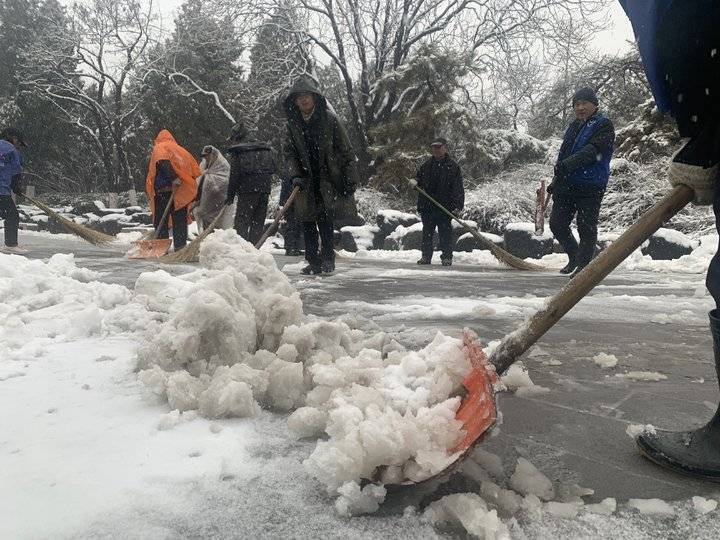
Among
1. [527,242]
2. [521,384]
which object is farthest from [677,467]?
A: [527,242]

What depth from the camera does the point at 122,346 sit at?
2215 mm

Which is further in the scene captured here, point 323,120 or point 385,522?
point 323,120

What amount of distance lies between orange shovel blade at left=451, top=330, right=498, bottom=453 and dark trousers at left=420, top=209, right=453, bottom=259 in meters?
6.18

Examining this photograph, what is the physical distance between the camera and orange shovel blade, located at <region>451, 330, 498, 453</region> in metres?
1.09

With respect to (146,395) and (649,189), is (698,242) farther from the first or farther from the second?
(146,395)

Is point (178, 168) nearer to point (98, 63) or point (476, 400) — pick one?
point (476, 400)

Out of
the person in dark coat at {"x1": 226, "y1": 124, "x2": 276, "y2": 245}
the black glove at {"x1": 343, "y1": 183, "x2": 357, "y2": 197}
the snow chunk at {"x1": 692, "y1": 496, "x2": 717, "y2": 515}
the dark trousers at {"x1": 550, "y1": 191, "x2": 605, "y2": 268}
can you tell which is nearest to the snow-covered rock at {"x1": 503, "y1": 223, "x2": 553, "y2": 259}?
the dark trousers at {"x1": 550, "y1": 191, "x2": 605, "y2": 268}

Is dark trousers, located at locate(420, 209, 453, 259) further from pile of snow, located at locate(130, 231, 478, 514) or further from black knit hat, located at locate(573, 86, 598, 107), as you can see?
pile of snow, located at locate(130, 231, 478, 514)

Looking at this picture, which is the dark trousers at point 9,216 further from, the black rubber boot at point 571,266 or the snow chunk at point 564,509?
the snow chunk at point 564,509

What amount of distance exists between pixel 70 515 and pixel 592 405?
4.70ft

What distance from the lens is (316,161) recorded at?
5.05 metres

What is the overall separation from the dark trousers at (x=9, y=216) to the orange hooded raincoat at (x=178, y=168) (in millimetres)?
1932

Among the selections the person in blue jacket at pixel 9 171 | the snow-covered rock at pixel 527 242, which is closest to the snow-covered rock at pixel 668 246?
the snow-covered rock at pixel 527 242

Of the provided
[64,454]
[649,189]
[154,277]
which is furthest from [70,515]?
[649,189]
